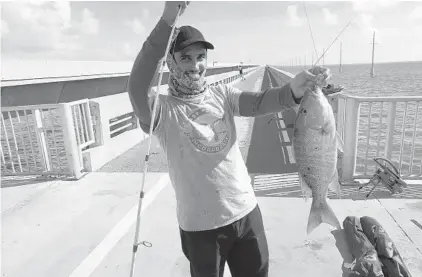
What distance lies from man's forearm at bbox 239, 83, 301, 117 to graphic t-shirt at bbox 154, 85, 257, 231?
0.23m

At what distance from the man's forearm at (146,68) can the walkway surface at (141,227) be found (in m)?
1.97

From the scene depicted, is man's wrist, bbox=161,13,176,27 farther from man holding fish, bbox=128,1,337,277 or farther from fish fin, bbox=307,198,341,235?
fish fin, bbox=307,198,341,235

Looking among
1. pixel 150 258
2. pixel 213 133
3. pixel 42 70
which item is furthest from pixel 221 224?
pixel 42 70

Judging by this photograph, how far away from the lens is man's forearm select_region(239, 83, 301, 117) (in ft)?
7.10

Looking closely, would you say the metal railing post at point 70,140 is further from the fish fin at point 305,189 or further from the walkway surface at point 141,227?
the fish fin at point 305,189

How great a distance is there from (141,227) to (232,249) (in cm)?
244

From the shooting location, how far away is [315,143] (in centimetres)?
212

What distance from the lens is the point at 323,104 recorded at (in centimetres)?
206

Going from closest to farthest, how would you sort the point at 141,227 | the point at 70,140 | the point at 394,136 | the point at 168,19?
the point at 168,19 < the point at 141,227 < the point at 70,140 < the point at 394,136

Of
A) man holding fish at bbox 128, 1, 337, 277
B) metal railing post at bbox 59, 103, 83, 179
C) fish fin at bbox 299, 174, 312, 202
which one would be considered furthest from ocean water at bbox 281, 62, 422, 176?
metal railing post at bbox 59, 103, 83, 179

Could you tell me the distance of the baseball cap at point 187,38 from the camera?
6.23 ft

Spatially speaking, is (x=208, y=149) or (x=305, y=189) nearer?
(x=208, y=149)

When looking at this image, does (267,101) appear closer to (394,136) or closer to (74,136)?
(74,136)

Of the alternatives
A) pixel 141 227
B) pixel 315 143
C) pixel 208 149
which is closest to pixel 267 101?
pixel 315 143
